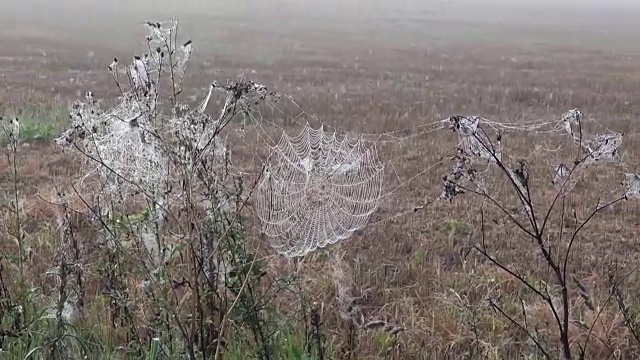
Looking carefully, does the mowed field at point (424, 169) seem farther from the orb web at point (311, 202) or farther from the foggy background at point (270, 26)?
the foggy background at point (270, 26)

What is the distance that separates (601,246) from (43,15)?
43804mm

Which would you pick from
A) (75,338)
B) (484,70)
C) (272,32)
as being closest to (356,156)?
(75,338)

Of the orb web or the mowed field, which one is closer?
the mowed field

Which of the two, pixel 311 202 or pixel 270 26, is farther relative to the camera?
pixel 270 26

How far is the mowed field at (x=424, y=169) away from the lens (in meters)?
4.59

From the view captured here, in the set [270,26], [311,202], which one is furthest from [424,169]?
[270,26]

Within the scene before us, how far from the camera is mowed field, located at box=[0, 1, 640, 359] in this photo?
459 cm

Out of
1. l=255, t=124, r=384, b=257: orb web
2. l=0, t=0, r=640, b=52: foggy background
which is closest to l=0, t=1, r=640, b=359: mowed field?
l=255, t=124, r=384, b=257: orb web

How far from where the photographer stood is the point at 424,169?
363 inches

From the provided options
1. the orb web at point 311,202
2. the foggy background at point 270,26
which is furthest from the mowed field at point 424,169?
the foggy background at point 270,26

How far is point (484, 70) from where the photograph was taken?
22.0 m

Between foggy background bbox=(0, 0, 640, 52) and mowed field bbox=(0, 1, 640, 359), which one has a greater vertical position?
mowed field bbox=(0, 1, 640, 359)

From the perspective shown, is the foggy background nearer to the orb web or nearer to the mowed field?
the mowed field

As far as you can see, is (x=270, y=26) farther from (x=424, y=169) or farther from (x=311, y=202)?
(x=311, y=202)
